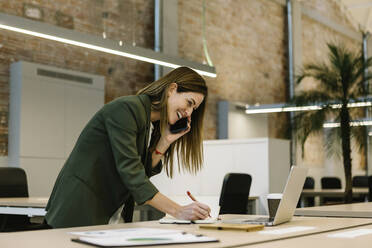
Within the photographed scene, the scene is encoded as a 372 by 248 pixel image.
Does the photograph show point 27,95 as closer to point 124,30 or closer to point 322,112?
point 124,30

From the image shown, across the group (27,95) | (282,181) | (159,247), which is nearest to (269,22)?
(282,181)

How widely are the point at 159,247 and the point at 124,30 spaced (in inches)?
297

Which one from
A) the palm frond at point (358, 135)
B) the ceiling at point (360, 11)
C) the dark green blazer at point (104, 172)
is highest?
the ceiling at point (360, 11)

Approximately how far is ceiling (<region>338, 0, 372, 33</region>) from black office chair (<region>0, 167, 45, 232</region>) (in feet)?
36.0

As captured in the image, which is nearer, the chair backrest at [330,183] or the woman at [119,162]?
the woman at [119,162]

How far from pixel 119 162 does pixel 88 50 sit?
6.16 meters

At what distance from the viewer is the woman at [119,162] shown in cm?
211

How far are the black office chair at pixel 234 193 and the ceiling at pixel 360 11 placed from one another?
975 centimetres

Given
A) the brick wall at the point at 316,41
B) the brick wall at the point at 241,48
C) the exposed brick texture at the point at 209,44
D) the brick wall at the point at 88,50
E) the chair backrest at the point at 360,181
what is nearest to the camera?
the brick wall at the point at 88,50

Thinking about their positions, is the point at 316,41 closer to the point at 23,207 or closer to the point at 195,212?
the point at 23,207

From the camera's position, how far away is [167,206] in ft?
6.93

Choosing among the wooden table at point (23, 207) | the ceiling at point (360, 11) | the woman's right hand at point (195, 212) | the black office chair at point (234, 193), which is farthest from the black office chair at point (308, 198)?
the woman's right hand at point (195, 212)

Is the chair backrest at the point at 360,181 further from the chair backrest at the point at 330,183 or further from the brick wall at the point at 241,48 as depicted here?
the brick wall at the point at 241,48

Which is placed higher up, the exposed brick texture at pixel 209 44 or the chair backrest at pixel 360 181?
the exposed brick texture at pixel 209 44
